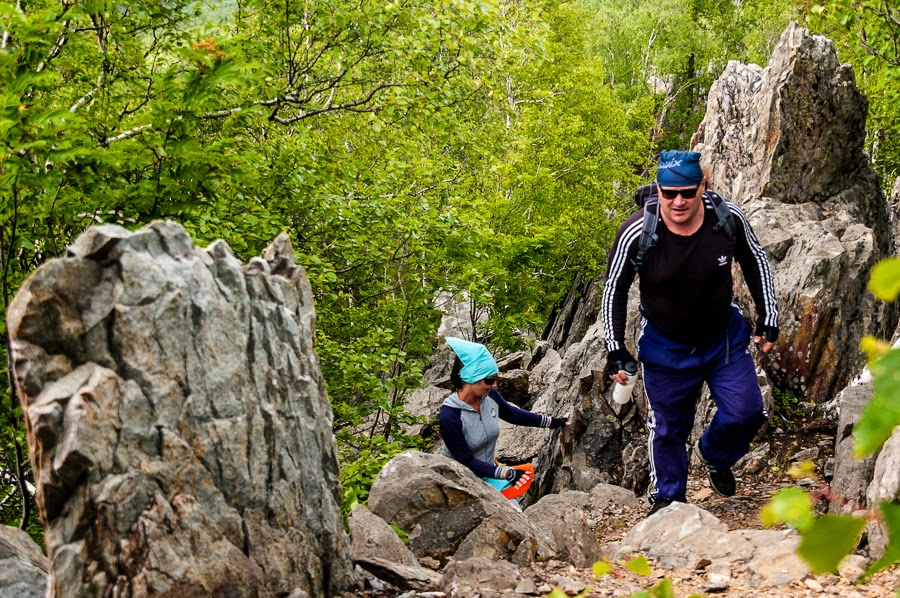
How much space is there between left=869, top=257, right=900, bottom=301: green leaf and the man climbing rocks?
551 cm

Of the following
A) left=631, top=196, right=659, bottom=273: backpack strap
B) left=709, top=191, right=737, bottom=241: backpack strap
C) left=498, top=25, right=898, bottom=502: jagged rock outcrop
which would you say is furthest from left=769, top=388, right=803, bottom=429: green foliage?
left=631, top=196, right=659, bottom=273: backpack strap

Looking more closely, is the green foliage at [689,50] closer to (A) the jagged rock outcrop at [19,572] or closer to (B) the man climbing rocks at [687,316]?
(B) the man climbing rocks at [687,316]

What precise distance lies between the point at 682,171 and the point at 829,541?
5.67 m

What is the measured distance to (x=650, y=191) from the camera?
6859mm

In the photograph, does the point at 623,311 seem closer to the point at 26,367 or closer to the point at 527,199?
the point at 26,367

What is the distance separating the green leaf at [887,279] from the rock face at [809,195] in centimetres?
1073

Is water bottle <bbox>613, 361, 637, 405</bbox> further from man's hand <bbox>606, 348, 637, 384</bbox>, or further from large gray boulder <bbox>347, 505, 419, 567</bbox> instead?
large gray boulder <bbox>347, 505, 419, 567</bbox>

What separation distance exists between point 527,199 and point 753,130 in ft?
49.7

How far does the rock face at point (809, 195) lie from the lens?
35.8 ft

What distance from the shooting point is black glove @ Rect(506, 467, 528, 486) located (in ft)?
24.7

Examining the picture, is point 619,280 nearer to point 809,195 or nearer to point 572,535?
point 572,535

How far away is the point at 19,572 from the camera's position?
4293 millimetres

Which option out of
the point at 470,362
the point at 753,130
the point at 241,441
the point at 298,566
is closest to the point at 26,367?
the point at 241,441

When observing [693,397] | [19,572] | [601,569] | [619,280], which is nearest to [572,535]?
[693,397]
